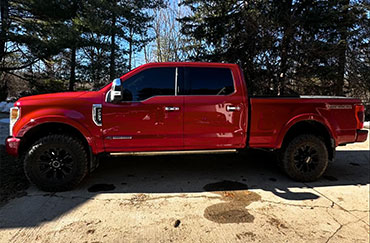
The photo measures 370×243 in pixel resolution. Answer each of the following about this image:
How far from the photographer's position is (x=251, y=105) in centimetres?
370

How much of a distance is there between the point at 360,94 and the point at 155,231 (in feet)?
44.6

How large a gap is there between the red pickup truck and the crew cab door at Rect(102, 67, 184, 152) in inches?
0.6

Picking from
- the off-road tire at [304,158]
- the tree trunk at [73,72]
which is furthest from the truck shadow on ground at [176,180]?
the tree trunk at [73,72]

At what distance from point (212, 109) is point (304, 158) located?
1.90m

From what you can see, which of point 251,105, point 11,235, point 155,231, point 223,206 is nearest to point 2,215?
point 11,235

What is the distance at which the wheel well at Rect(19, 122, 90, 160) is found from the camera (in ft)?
11.2

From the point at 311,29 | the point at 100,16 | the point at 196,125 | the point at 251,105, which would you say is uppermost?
the point at 100,16

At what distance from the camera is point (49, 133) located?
3486 millimetres

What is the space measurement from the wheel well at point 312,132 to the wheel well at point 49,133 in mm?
3467

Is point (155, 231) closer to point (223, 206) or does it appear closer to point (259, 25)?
point (223, 206)

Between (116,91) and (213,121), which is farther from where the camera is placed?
(213,121)

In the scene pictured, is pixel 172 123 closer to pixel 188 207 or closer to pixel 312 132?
pixel 188 207

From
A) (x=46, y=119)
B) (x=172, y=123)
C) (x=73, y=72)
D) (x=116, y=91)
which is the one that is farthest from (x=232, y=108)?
(x=73, y=72)

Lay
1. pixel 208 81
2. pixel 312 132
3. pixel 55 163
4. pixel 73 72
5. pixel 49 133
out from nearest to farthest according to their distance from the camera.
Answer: pixel 55 163 → pixel 49 133 → pixel 208 81 → pixel 312 132 → pixel 73 72
